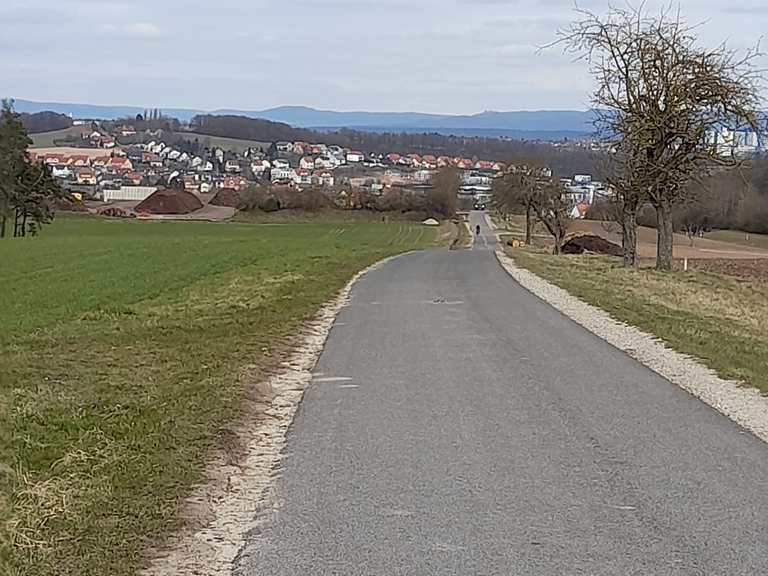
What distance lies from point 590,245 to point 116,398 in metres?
69.4

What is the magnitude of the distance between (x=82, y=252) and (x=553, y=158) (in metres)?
56.0

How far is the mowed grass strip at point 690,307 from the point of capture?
13656 mm

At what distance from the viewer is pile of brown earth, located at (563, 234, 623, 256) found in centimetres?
7400

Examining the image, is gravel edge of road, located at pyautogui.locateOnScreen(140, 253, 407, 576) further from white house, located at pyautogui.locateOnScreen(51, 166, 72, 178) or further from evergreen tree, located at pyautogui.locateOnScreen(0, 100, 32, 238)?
white house, located at pyautogui.locateOnScreen(51, 166, 72, 178)

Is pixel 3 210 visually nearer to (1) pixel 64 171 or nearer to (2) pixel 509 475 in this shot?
(2) pixel 509 475

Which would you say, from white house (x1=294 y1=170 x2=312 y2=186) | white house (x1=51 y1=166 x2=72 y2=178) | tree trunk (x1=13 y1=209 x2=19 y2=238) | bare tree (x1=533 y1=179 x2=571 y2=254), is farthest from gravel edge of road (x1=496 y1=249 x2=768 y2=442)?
white house (x1=51 y1=166 x2=72 y2=178)

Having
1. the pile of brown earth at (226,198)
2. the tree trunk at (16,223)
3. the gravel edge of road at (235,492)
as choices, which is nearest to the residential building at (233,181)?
the pile of brown earth at (226,198)

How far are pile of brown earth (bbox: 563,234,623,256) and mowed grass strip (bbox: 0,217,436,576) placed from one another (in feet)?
159

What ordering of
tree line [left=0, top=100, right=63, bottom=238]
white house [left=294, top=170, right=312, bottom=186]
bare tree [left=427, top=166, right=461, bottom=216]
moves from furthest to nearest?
white house [left=294, top=170, right=312, bottom=186] < bare tree [left=427, top=166, right=461, bottom=216] < tree line [left=0, top=100, right=63, bottom=238]

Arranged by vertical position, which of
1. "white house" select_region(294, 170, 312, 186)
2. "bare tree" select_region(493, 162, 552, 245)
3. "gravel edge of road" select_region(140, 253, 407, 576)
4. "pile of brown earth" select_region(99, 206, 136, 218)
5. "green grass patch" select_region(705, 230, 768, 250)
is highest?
"bare tree" select_region(493, 162, 552, 245)

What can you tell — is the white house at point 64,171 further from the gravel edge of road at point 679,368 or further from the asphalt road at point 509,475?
the asphalt road at point 509,475

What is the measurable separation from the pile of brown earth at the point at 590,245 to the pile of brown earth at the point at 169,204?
222 feet

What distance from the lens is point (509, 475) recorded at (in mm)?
7219

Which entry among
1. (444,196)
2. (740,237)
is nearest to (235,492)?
(740,237)
